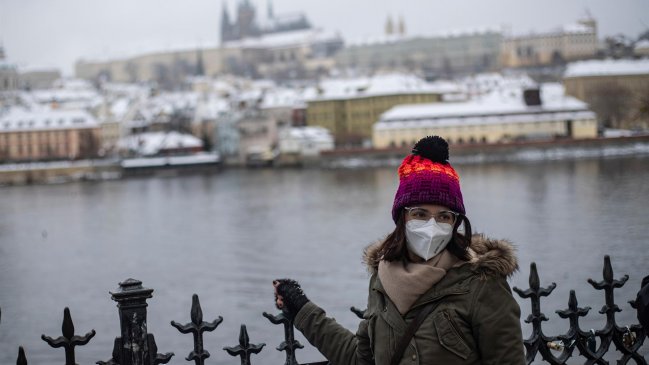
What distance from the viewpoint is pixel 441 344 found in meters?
2.20

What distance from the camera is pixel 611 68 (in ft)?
196

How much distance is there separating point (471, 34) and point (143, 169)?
203 ft

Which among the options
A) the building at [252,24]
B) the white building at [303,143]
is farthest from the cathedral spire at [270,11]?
the white building at [303,143]

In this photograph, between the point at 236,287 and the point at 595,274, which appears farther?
the point at 236,287

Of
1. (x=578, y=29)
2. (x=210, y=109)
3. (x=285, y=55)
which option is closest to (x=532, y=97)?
(x=210, y=109)

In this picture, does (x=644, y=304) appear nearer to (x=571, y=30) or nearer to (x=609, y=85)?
(x=609, y=85)

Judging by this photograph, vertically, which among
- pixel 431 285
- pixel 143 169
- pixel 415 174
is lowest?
pixel 143 169

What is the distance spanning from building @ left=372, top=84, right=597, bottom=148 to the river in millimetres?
13834

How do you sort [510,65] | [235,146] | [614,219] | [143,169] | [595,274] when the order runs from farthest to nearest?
[510,65] → [235,146] → [143,169] → [614,219] → [595,274]

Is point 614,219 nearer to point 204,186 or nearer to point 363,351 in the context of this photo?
point 363,351

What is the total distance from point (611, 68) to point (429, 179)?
60.3 m

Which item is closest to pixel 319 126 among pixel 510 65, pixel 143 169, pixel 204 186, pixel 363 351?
pixel 143 169

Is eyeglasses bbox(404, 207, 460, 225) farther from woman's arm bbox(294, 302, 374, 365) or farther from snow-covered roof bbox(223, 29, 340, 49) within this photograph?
snow-covered roof bbox(223, 29, 340, 49)

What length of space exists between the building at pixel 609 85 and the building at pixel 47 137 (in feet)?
99.4
